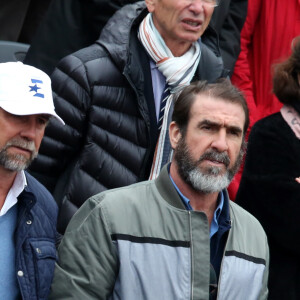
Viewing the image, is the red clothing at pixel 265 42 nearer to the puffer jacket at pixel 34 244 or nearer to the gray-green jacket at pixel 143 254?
the gray-green jacket at pixel 143 254

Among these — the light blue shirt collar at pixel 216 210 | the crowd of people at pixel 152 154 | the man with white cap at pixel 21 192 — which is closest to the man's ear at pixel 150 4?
the crowd of people at pixel 152 154

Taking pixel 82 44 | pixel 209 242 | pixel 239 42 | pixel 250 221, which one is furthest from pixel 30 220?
pixel 239 42

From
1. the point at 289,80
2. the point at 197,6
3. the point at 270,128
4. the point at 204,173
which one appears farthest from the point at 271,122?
the point at 204,173

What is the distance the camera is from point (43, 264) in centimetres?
462

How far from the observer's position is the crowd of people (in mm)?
4633

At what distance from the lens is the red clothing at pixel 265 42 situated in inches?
287

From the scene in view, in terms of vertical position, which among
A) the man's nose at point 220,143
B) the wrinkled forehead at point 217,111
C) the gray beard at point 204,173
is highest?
the wrinkled forehead at point 217,111

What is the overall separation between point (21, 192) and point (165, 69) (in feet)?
5.21

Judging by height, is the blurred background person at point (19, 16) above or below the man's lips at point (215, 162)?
below

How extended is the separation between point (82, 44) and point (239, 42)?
3.52ft

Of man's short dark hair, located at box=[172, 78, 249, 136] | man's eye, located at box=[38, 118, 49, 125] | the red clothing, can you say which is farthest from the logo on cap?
the red clothing

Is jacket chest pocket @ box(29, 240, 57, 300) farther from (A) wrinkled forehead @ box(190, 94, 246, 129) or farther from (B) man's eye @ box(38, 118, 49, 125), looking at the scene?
(A) wrinkled forehead @ box(190, 94, 246, 129)

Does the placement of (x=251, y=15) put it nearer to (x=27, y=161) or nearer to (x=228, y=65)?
(x=228, y=65)

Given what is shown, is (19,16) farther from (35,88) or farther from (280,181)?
(35,88)
